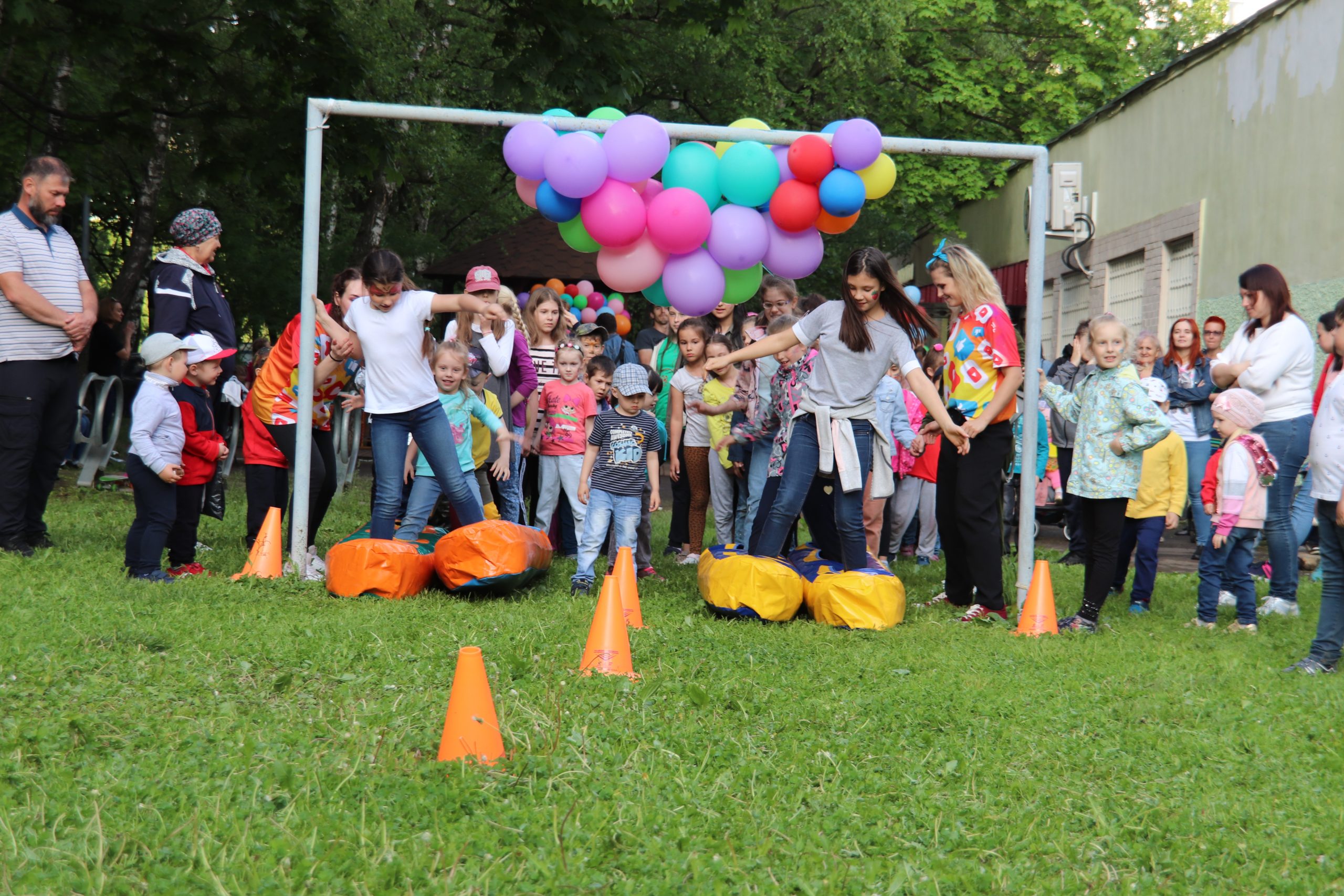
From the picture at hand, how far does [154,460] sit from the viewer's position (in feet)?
20.9

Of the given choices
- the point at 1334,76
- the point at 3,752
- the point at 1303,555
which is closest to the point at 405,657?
the point at 3,752

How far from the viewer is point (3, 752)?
3.49 meters

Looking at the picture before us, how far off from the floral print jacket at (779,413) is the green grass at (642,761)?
1.25 meters

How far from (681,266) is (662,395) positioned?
193 centimetres

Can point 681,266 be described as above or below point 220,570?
above

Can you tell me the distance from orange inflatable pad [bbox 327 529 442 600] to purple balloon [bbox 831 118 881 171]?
11.2ft

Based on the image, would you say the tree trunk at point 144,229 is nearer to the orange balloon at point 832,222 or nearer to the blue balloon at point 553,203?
the blue balloon at point 553,203

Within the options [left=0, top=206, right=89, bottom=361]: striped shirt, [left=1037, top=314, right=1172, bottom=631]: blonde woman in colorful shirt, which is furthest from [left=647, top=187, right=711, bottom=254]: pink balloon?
[left=0, top=206, right=89, bottom=361]: striped shirt

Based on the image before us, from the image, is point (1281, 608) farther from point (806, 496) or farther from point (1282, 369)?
point (806, 496)

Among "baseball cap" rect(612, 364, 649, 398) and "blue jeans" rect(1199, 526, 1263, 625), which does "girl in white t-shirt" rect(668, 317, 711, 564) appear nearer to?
"baseball cap" rect(612, 364, 649, 398)

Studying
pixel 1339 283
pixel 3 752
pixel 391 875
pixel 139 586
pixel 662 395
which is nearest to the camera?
pixel 391 875

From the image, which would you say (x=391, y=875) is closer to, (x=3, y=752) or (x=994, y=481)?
(x=3, y=752)

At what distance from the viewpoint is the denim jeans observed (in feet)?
22.4

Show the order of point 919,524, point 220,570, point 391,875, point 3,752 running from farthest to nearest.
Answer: point 919,524 < point 220,570 < point 3,752 < point 391,875
